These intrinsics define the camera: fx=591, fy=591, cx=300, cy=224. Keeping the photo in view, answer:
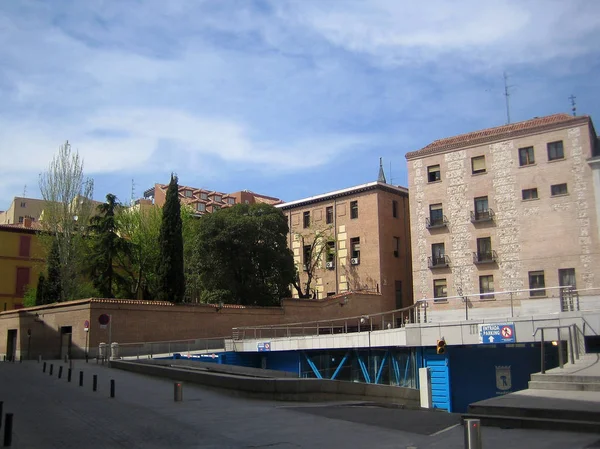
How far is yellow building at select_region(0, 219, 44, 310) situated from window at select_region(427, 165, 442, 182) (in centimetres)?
3903

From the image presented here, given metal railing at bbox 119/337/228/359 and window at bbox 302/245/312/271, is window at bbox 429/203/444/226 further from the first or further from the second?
metal railing at bbox 119/337/228/359

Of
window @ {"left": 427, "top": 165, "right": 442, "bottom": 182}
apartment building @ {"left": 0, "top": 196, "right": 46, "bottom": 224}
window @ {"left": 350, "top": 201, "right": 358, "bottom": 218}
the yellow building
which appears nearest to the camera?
window @ {"left": 427, "top": 165, "right": 442, "bottom": 182}

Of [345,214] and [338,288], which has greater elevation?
[345,214]

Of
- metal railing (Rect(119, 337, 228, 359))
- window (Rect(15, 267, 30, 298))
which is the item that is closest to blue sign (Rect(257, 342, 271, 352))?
metal railing (Rect(119, 337, 228, 359))

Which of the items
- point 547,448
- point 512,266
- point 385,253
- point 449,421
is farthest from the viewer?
point 385,253

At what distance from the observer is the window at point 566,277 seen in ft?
126

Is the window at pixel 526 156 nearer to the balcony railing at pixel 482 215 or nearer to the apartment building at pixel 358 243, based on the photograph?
the balcony railing at pixel 482 215

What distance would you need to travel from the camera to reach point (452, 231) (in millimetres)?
44281

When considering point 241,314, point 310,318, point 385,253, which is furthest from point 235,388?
point 385,253

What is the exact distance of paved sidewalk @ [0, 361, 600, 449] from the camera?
9562 millimetres

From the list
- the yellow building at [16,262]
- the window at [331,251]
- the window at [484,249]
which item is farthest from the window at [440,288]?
the yellow building at [16,262]

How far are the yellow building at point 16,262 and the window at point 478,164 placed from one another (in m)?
42.5

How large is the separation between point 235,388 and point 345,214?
3872 centimetres

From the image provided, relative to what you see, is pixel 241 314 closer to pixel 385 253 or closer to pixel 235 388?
pixel 385 253
